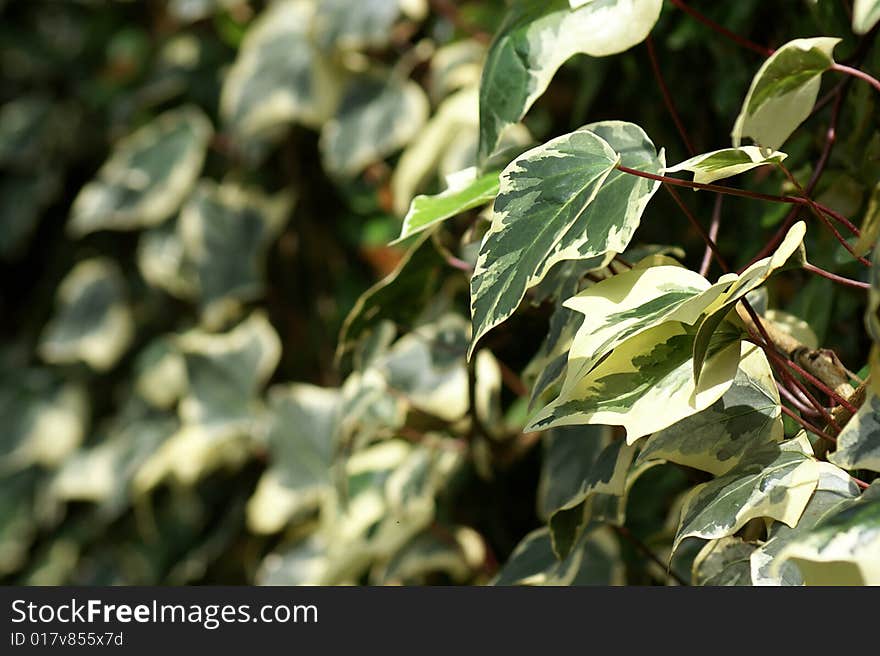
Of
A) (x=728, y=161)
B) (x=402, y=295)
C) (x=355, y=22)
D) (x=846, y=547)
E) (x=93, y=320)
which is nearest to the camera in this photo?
(x=846, y=547)

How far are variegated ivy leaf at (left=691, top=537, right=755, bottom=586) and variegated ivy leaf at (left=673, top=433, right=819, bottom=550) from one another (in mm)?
45

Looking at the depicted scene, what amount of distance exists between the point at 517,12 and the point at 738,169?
0.21 metres

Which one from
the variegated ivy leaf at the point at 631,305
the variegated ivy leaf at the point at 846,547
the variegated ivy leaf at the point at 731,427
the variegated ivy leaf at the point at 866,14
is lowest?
the variegated ivy leaf at the point at 731,427

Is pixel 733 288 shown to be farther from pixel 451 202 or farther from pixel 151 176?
pixel 151 176

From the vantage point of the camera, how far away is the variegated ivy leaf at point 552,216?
444mm

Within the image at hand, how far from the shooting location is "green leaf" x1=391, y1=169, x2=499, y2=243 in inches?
20.1

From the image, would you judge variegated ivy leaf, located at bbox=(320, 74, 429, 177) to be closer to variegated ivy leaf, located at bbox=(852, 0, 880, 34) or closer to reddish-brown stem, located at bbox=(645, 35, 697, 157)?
reddish-brown stem, located at bbox=(645, 35, 697, 157)

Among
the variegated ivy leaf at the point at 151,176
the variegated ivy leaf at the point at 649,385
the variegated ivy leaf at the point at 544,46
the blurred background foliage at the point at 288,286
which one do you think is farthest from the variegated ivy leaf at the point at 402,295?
the variegated ivy leaf at the point at 151,176

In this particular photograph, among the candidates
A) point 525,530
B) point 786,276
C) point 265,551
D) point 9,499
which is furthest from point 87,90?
point 786,276

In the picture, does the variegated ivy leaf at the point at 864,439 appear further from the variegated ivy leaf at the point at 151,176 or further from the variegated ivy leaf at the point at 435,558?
the variegated ivy leaf at the point at 151,176

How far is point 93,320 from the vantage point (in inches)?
55.2

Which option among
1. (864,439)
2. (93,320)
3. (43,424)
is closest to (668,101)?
(864,439)

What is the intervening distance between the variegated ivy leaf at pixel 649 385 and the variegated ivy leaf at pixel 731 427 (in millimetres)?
33

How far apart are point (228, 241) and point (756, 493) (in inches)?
36.8
